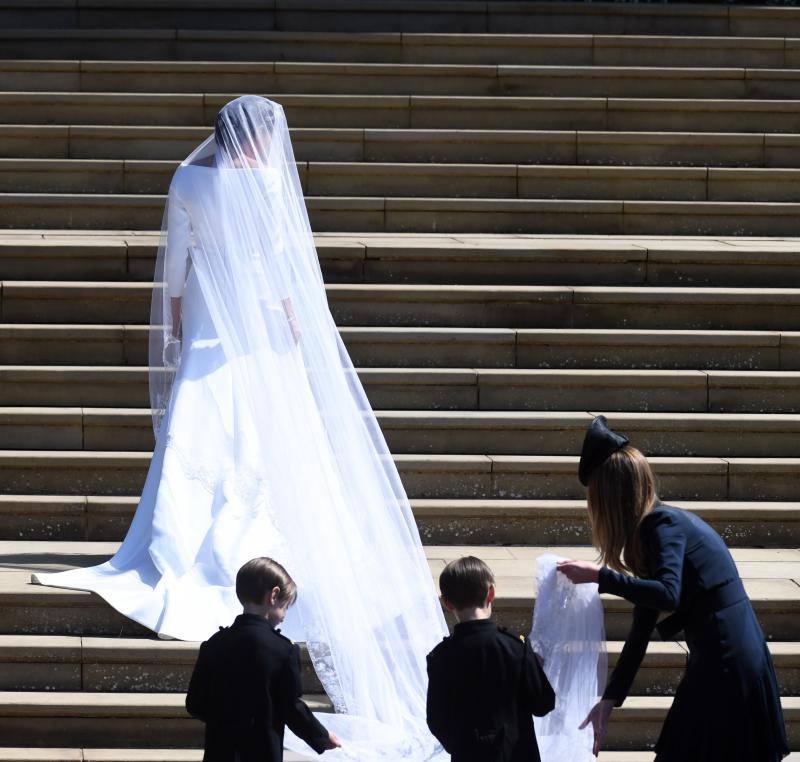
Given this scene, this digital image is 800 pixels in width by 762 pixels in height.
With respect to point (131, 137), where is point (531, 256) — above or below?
below

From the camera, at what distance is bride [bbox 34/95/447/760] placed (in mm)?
5730

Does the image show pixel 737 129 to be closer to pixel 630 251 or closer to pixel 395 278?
pixel 630 251

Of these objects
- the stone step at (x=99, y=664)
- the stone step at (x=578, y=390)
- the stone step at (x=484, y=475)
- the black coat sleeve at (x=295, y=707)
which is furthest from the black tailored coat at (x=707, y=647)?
the stone step at (x=578, y=390)

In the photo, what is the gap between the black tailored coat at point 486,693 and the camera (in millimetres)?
4039

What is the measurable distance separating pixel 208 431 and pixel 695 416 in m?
2.91

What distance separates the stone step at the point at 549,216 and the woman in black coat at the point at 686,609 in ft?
19.0

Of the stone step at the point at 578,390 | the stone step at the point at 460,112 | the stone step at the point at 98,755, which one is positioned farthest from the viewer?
the stone step at the point at 460,112

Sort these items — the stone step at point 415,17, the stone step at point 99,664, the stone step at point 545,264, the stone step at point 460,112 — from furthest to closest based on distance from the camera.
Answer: the stone step at point 415,17 < the stone step at point 460,112 < the stone step at point 545,264 < the stone step at point 99,664

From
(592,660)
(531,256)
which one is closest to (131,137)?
(531,256)

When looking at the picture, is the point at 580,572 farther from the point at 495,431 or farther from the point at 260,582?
the point at 495,431

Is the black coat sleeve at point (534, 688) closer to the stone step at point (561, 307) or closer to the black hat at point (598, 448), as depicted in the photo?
the black hat at point (598, 448)

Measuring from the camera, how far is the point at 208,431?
629 cm

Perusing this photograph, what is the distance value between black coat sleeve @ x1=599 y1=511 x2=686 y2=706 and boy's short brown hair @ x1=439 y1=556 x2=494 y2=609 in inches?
13.2

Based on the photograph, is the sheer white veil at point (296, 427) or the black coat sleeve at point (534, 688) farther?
the sheer white veil at point (296, 427)
